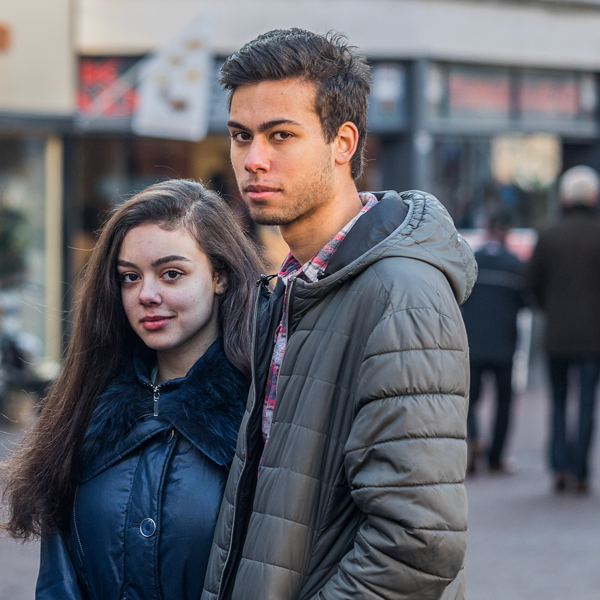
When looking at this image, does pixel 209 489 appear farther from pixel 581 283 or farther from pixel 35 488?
pixel 581 283

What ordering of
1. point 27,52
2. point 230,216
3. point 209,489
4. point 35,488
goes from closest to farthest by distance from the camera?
1. point 209,489
2. point 35,488
3. point 230,216
4. point 27,52

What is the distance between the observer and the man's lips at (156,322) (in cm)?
244

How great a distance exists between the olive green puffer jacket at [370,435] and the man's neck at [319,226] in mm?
76

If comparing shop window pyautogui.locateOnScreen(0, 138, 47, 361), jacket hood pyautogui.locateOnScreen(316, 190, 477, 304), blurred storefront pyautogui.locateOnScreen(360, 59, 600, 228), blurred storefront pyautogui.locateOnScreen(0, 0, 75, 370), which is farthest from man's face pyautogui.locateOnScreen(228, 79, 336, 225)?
blurred storefront pyautogui.locateOnScreen(360, 59, 600, 228)

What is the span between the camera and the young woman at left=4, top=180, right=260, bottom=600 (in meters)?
2.34

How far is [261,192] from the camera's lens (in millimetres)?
1991

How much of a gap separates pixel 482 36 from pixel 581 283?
5.28m

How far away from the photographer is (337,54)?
79.6 inches

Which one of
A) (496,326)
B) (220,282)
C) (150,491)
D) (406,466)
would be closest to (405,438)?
(406,466)

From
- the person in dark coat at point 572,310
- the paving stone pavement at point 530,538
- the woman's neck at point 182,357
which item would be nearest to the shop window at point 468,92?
the person in dark coat at point 572,310

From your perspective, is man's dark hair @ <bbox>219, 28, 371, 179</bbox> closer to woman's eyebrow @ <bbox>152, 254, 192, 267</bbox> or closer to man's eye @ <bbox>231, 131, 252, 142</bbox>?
man's eye @ <bbox>231, 131, 252, 142</bbox>

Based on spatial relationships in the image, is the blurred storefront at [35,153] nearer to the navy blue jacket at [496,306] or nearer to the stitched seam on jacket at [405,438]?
the navy blue jacket at [496,306]

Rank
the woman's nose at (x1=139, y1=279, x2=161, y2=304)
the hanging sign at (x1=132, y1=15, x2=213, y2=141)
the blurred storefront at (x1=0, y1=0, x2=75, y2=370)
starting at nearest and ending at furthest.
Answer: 1. the woman's nose at (x1=139, y1=279, x2=161, y2=304)
2. the hanging sign at (x1=132, y1=15, x2=213, y2=141)
3. the blurred storefront at (x1=0, y1=0, x2=75, y2=370)

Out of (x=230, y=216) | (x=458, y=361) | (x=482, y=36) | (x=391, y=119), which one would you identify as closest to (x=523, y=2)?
(x=482, y=36)
